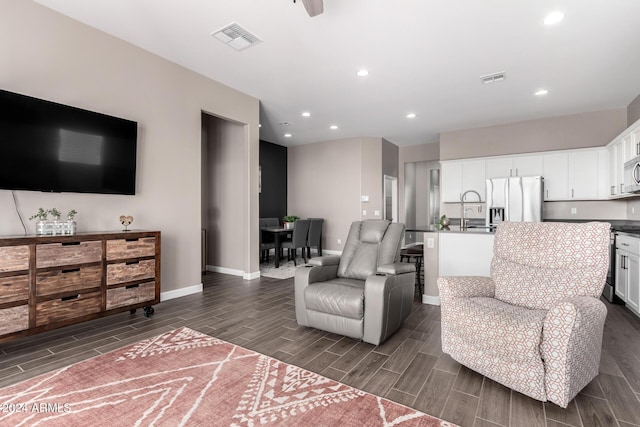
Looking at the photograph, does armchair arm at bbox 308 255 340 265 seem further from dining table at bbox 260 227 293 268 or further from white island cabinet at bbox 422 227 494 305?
dining table at bbox 260 227 293 268

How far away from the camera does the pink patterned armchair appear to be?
170cm

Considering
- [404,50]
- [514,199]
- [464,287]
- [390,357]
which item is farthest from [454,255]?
[514,199]

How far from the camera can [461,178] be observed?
648cm

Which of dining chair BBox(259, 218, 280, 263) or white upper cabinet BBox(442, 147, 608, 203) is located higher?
white upper cabinet BBox(442, 147, 608, 203)

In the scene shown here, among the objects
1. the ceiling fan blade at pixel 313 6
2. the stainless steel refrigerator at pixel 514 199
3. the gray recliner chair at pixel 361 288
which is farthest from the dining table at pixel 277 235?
the ceiling fan blade at pixel 313 6

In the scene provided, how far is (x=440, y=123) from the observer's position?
20.3 ft

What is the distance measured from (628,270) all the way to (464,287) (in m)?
2.66

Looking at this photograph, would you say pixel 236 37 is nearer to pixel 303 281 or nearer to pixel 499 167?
Answer: pixel 303 281

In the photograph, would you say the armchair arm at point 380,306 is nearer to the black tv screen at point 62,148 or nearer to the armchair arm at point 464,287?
the armchair arm at point 464,287

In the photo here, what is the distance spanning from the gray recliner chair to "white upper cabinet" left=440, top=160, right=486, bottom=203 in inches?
150

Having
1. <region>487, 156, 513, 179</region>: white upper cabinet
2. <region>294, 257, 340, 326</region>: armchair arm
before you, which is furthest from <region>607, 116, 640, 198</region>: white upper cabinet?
<region>294, 257, 340, 326</region>: armchair arm

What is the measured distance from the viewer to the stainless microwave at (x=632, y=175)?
3784 mm

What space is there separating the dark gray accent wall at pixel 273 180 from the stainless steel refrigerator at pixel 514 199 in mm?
4887

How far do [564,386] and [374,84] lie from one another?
3909 mm
